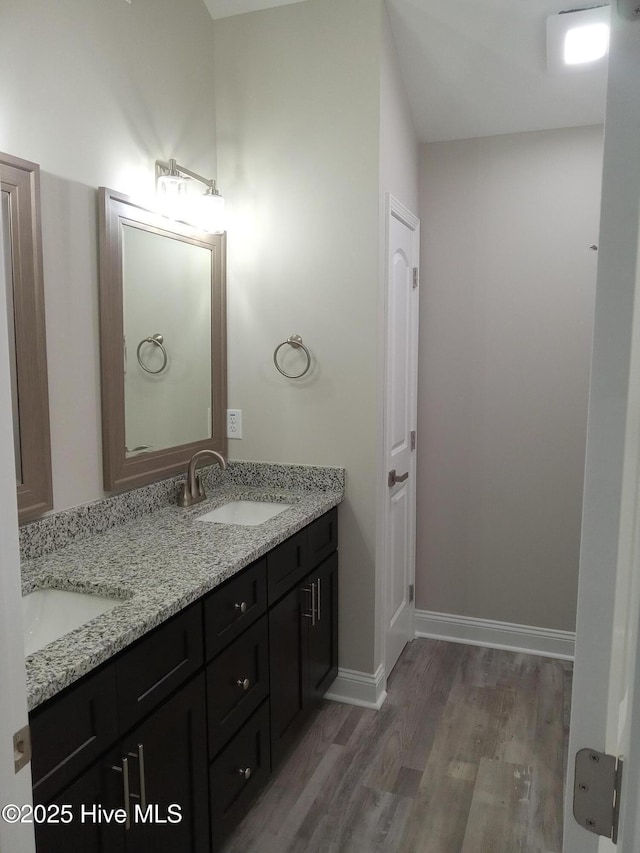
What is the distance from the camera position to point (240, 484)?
2.82 meters

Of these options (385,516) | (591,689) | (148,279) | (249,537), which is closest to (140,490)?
(249,537)

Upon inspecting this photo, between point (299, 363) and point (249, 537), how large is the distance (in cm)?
91

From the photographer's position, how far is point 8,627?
77cm

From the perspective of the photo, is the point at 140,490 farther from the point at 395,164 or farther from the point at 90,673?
the point at 395,164

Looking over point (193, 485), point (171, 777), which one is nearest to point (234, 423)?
point (193, 485)

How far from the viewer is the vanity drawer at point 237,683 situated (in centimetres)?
175

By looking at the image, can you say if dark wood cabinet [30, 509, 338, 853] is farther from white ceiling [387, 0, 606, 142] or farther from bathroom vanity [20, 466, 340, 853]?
white ceiling [387, 0, 606, 142]

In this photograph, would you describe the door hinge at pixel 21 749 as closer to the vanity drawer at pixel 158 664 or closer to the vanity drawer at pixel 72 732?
the vanity drawer at pixel 72 732

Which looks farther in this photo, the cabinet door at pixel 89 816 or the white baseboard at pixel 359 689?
the white baseboard at pixel 359 689

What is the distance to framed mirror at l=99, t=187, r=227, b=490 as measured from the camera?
2.11 m

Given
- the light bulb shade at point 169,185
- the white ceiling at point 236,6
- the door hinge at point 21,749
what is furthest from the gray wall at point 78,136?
the door hinge at point 21,749

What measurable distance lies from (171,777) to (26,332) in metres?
1.21

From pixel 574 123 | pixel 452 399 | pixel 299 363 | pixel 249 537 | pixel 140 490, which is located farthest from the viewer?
pixel 452 399

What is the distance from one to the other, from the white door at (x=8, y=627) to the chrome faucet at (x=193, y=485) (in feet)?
5.34
